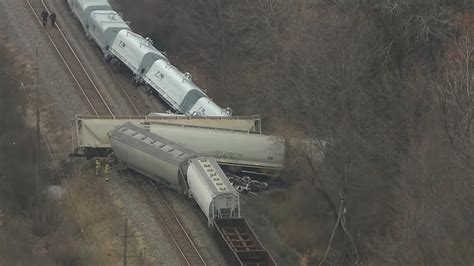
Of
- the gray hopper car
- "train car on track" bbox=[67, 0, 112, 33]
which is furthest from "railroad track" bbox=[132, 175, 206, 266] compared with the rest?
"train car on track" bbox=[67, 0, 112, 33]

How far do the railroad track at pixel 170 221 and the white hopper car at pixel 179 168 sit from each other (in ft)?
1.52

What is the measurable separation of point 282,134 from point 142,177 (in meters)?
6.27

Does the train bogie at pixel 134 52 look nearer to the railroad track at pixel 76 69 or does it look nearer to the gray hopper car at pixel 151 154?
the railroad track at pixel 76 69

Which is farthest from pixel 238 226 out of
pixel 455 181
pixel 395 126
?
pixel 455 181

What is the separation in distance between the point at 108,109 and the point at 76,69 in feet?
17.5

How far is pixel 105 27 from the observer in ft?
143

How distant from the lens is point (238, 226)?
27.3 meters

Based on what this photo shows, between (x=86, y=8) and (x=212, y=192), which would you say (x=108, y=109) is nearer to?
(x=86, y=8)

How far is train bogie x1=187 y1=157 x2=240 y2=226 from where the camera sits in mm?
27359

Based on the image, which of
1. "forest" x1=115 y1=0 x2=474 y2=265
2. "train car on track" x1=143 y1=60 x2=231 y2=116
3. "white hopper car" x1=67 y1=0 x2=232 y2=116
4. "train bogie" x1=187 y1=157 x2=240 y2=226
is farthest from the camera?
"white hopper car" x1=67 y1=0 x2=232 y2=116

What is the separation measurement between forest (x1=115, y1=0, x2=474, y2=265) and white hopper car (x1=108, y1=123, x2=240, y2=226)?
261cm

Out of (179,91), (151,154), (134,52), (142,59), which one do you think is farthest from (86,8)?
(151,154)

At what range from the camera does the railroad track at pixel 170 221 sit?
2592 cm

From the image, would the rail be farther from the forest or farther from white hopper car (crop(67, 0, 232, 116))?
white hopper car (crop(67, 0, 232, 116))
